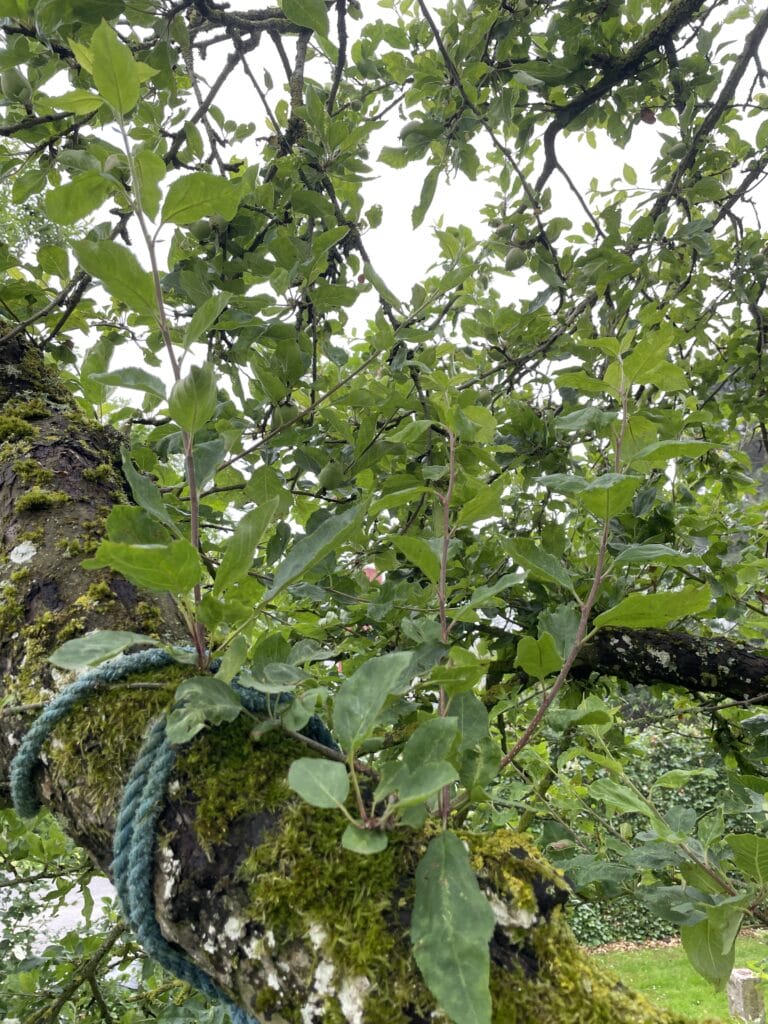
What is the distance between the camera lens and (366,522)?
1519 millimetres

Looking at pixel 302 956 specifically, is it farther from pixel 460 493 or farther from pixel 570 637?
pixel 460 493

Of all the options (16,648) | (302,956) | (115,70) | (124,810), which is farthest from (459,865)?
(115,70)

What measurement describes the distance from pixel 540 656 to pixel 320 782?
31cm

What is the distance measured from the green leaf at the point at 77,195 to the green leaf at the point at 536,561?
57 centimetres

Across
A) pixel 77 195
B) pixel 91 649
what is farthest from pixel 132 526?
pixel 77 195

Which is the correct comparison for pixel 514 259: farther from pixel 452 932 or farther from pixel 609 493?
pixel 452 932

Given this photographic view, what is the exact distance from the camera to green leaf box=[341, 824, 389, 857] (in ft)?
1.58

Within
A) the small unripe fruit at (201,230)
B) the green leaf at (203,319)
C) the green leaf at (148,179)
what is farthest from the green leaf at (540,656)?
the small unripe fruit at (201,230)

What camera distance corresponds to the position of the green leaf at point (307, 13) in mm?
1100

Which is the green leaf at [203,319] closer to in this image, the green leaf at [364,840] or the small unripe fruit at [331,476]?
the green leaf at [364,840]

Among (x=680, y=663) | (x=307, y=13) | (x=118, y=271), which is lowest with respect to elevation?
(x=680, y=663)

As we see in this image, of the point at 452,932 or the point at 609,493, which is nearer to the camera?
the point at 452,932

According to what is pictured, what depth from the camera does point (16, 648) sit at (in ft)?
2.85

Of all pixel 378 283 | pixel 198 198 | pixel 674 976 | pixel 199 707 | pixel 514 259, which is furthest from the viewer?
pixel 674 976
